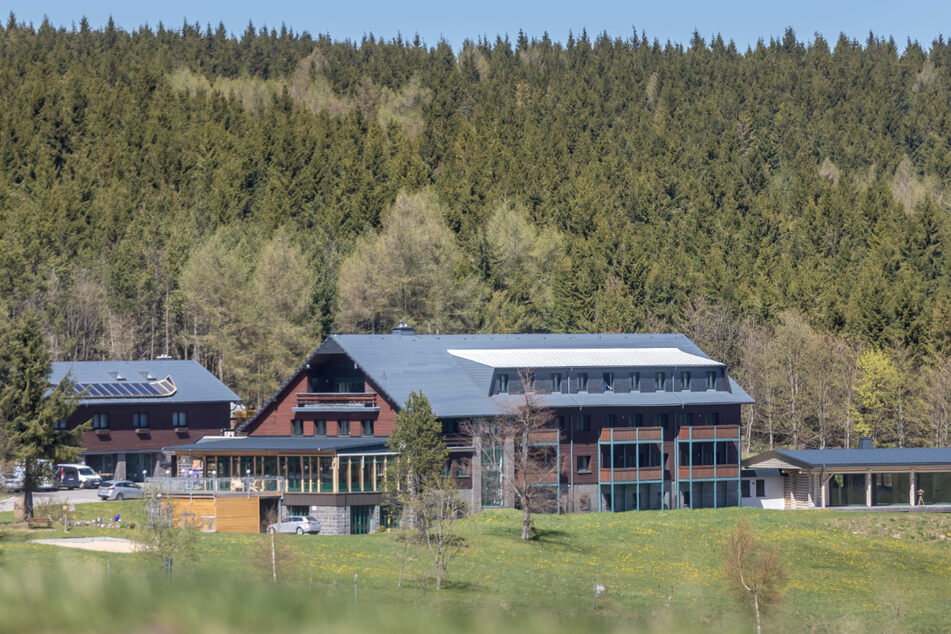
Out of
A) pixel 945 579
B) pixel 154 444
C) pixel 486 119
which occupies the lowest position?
pixel 945 579

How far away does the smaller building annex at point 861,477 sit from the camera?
74.0m

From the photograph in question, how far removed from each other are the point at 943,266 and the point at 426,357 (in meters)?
60.4

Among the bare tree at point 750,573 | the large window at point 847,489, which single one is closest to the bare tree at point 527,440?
the large window at point 847,489

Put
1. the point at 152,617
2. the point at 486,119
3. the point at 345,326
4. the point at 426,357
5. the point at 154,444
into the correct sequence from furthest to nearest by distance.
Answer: the point at 486,119, the point at 345,326, the point at 154,444, the point at 426,357, the point at 152,617

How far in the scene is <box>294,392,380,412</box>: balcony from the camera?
7106 cm

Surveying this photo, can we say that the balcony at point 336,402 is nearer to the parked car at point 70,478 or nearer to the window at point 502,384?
the window at point 502,384

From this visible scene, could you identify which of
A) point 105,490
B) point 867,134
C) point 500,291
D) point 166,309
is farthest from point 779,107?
point 105,490

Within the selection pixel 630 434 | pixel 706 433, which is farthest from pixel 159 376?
pixel 706 433

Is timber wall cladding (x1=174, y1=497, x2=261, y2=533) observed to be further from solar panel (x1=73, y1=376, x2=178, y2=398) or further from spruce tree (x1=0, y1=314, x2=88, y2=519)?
solar panel (x1=73, y1=376, x2=178, y2=398)

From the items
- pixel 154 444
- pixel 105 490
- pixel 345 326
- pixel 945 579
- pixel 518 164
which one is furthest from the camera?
pixel 518 164

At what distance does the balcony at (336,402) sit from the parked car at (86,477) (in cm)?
1405

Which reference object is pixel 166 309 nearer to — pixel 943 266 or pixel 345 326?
pixel 345 326

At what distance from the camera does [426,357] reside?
75250 mm

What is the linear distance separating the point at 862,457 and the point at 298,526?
33.8 metres
